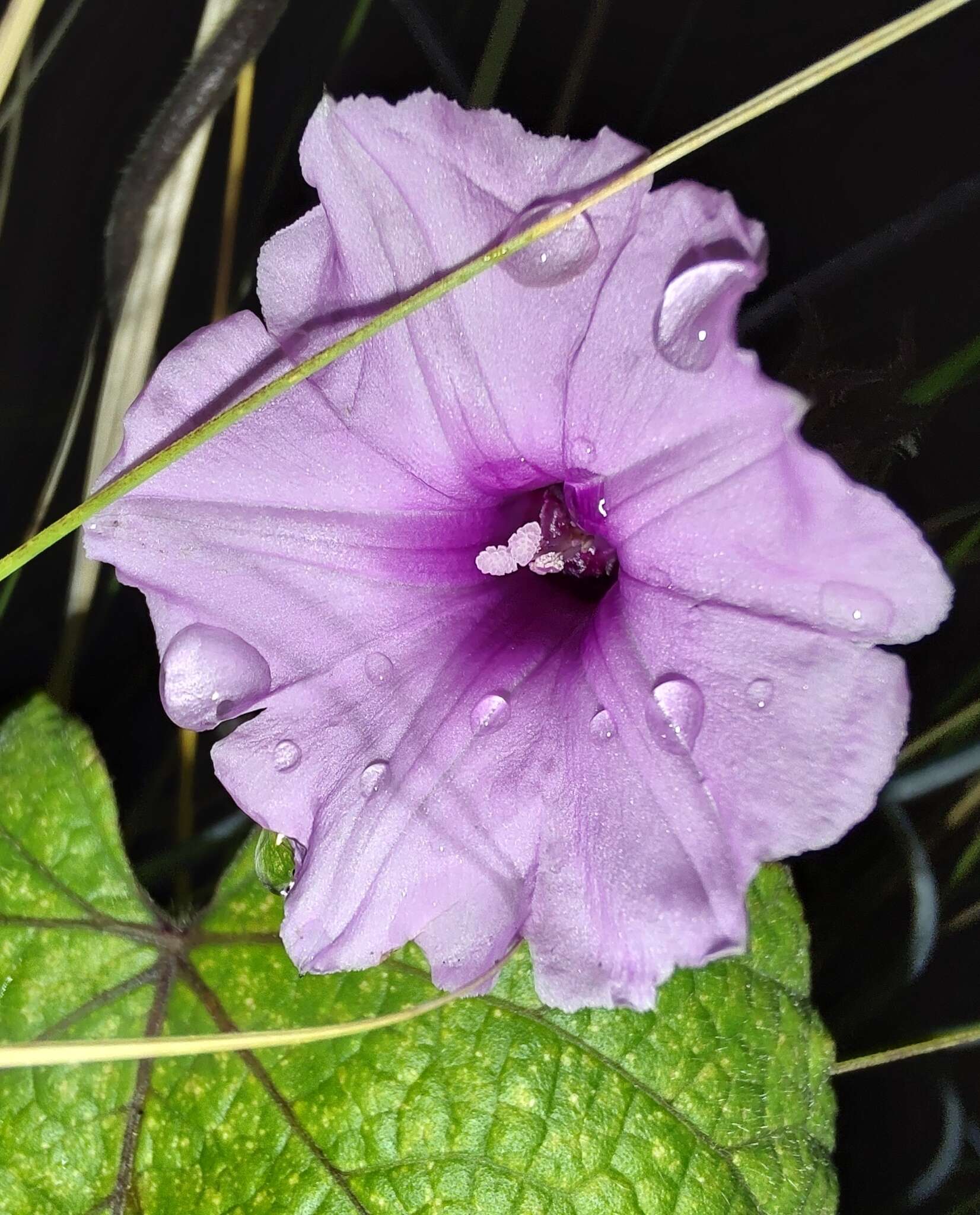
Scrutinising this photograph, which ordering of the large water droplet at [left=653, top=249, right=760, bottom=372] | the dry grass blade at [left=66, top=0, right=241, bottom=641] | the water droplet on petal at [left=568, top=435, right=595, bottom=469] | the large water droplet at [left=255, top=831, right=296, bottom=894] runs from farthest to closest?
the dry grass blade at [left=66, top=0, right=241, bottom=641] → the large water droplet at [left=255, top=831, right=296, bottom=894] → the water droplet on petal at [left=568, top=435, right=595, bottom=469] → the large water droplet at [left=653, top=249, right=760, bottom=372]

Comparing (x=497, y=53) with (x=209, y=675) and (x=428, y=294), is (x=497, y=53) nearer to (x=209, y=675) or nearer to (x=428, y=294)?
(x=428, y=294)

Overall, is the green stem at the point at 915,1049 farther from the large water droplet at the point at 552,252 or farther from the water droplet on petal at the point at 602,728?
the large water droplet at the point at 552,252

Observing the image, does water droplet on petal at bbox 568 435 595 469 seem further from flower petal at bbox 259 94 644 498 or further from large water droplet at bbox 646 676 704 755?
large water droplet at bbox 646 676 704 755

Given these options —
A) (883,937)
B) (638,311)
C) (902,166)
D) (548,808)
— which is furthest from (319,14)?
(883,937)

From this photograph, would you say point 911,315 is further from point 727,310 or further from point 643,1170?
point 643,1170

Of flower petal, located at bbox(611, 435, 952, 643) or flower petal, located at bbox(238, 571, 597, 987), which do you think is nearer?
flower petal, located at bbox(611, 435, 952, 643)

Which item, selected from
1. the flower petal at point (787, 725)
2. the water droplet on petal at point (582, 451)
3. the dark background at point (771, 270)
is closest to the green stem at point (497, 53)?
the dark background at point (771, 270)

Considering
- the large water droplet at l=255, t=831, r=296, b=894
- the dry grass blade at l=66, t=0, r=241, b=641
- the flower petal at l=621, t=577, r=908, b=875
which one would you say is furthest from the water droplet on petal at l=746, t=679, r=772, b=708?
the dry grass blade at l=66, t=0, r=241, b=641
